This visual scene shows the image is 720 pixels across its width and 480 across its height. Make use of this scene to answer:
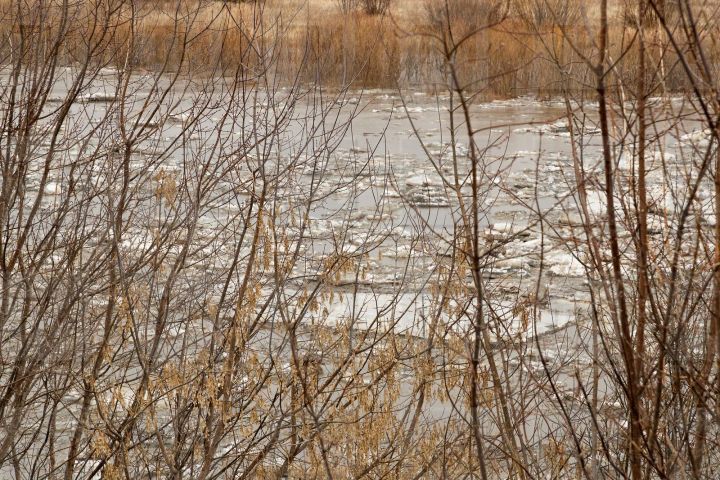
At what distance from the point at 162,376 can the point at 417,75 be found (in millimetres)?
12726

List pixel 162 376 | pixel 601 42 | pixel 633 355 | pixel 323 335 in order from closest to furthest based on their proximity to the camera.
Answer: pixel 601 42 < pixel 633 355 < pixel 162 376 < pixel 323 335

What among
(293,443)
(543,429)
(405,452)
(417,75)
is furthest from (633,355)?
(417,75)

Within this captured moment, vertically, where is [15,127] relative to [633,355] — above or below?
above

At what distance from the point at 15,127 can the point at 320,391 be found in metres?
1.49

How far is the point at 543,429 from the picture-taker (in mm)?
4309

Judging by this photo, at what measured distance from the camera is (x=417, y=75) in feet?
50.6

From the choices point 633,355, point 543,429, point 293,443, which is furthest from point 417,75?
point 633,355

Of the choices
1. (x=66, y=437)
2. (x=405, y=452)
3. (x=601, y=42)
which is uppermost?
(x=601, y=42)

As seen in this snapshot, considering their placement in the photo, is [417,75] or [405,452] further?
[417,75]

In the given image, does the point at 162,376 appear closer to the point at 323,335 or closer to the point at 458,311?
the point at 323,335

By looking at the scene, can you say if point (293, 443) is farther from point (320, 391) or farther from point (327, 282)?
point (327, 282)

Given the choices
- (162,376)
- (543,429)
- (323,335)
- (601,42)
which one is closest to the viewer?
(601,42)

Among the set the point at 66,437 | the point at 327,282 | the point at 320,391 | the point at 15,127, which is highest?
the point at 15,127

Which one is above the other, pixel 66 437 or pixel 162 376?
pixel 162 376
